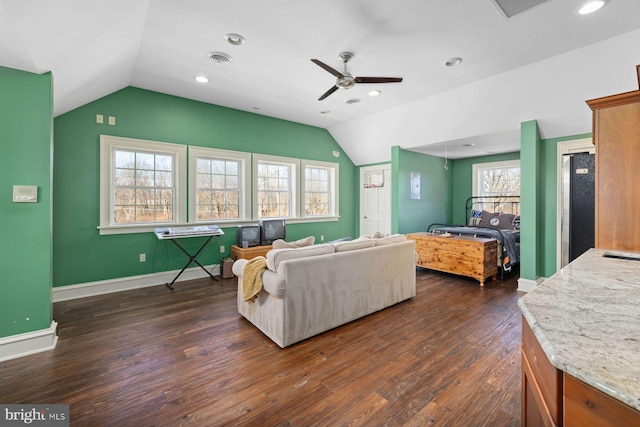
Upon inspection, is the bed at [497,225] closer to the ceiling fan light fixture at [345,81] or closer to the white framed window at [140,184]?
the ceiling fan light fixture at [345,81]

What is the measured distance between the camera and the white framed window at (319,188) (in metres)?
6.23

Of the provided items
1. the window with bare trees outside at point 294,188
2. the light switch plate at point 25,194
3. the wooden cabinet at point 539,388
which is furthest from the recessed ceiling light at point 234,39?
the wooden cabinet at point 539,388

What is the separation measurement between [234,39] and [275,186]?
3.15m

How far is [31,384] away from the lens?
6.57ft

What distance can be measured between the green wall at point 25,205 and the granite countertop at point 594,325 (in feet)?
11.5

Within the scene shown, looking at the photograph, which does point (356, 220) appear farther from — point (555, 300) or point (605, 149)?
point (555, 300)

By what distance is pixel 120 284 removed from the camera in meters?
4.09

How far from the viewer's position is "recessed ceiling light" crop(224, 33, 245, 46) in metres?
2.87

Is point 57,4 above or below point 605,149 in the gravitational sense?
above

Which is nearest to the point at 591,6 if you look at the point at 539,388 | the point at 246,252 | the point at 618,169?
the point at 618,169

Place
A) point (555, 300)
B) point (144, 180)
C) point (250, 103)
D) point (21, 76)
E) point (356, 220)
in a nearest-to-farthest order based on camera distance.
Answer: point (555, 300), point (21, 76), point (144, 180), point (250, 103), point (356, 220)

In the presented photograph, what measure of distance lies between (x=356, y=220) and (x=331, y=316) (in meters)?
4.51

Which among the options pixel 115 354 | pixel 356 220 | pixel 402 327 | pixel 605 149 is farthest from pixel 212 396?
pixel 356 220

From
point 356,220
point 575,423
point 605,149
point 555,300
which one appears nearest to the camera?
point 575,423
